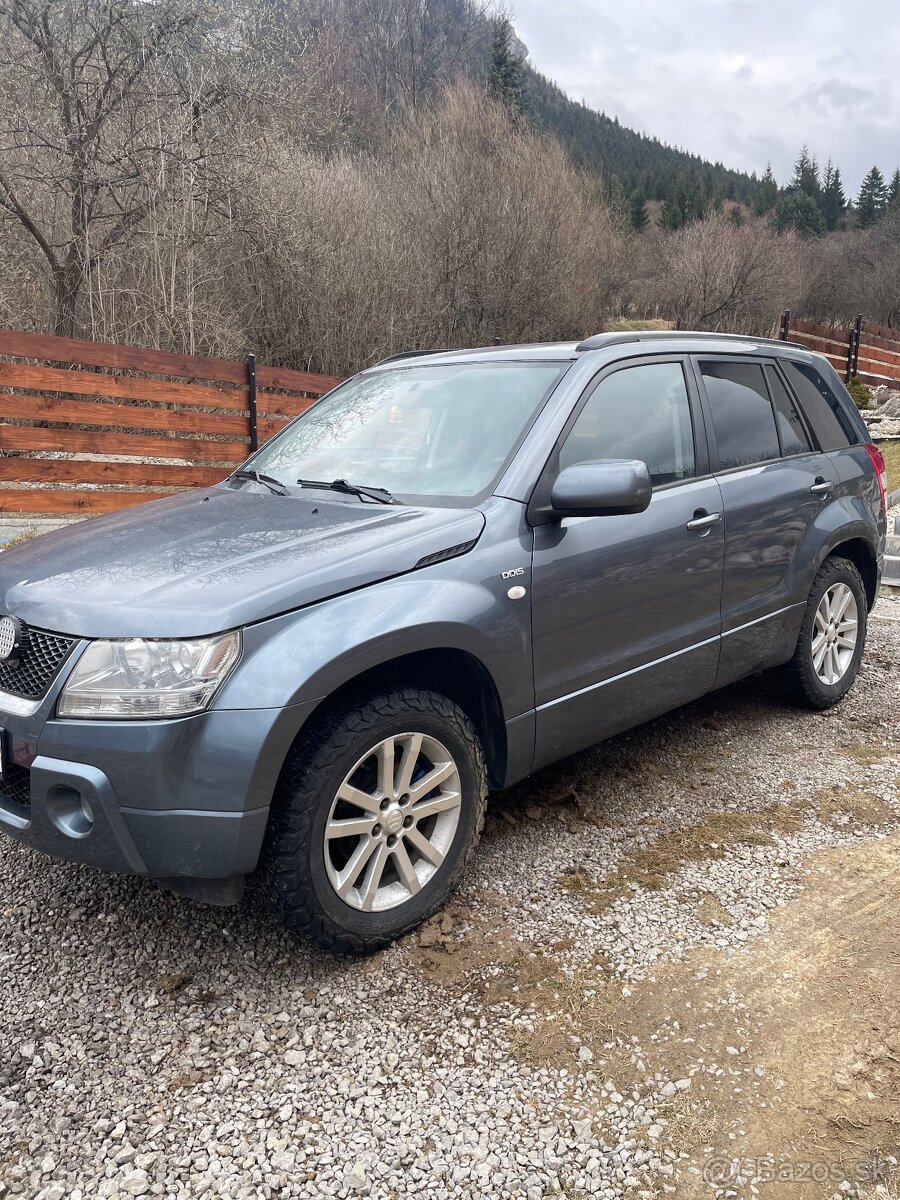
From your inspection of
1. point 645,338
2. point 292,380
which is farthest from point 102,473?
point 645,338

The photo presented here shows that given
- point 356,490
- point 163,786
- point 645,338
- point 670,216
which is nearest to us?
point 163,786

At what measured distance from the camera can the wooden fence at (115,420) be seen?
358 inches

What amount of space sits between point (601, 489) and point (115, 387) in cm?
831

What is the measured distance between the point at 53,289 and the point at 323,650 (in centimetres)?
1232

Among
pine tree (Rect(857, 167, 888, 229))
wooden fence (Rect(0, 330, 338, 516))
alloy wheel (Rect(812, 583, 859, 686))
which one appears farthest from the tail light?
pine tree (Rect(857, 167, 888, 229))

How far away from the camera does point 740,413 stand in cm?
392

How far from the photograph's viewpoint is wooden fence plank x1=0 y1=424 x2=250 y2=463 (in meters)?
9.12

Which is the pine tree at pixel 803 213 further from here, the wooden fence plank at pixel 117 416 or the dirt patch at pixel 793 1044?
the dirt patch at pixel 793 1044

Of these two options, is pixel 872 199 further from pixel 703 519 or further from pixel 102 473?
pixel 703 519

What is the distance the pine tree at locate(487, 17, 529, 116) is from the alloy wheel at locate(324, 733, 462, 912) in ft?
137

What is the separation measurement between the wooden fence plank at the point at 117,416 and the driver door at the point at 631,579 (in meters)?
7.60

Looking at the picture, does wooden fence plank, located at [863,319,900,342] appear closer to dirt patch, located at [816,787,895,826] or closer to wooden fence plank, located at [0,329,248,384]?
wooden fence plank, located at [0,329,248,384]

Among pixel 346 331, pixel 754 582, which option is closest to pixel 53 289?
pixel 346 331

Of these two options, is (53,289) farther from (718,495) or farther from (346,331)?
(718,495)
